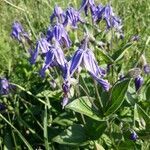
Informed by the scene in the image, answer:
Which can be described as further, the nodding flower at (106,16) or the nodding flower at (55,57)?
the nodding flower at (106,16)

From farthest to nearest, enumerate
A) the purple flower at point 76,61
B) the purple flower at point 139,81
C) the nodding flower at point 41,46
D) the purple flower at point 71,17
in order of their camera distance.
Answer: the purple flower at point 71,17, the purple flower at point 139,81, the nodding flower at point 41,46, the purple flower at point 76,61

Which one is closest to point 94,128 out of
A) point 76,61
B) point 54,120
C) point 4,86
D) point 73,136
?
point 73,136

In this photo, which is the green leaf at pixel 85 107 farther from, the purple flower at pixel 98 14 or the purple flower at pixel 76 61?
the purple flower at pixel 98 14

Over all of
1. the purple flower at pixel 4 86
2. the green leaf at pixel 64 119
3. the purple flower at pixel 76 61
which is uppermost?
the purple flower at pixel 76 61

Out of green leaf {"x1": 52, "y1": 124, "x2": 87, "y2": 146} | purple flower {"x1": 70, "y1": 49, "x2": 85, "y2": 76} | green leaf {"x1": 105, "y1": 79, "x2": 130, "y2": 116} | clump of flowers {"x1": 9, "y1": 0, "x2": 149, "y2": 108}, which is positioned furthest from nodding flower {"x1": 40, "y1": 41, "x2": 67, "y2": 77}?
green leaf {"x1": 52, "y1": 124, "x2": 87, "y2": 146}

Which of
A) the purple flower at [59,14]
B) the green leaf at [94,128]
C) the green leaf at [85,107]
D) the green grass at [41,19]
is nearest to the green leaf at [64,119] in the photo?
the green leaf at [94,128]

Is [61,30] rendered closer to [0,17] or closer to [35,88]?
[35,88]
